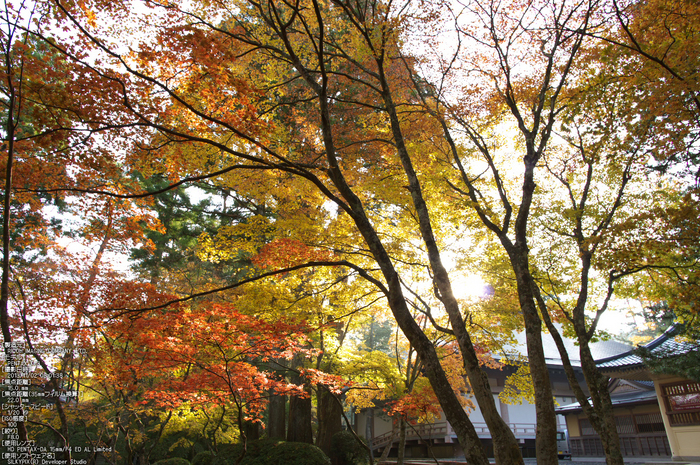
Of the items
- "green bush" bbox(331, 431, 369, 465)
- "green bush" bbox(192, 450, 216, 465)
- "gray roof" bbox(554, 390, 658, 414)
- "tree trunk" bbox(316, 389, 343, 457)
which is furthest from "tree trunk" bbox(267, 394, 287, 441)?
"gray roof" bbox(554, 390, 658, 414)

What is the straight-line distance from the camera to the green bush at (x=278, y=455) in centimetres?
1013

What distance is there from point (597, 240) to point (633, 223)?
69cm

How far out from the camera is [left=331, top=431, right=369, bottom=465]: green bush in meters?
12.5

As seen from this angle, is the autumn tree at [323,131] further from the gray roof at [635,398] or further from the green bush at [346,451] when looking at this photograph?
the gray roof at [635,398]

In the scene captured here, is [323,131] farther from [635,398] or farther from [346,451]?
[635,398]

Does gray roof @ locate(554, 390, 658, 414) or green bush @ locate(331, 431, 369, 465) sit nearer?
green bush @ locate(331, 431, 369, 465)

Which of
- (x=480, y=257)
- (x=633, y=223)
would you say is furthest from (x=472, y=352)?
(x=480, y=257)

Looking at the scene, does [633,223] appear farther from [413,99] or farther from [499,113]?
[413,99]

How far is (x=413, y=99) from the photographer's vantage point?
8.64m

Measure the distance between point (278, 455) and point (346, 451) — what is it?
3275mm

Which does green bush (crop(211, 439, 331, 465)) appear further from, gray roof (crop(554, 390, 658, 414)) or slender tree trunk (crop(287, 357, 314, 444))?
gray roof (crop(554, 390, 658, 414))

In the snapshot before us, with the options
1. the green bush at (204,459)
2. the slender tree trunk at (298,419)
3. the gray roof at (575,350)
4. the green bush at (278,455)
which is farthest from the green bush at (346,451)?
the gray roof at (575,350)

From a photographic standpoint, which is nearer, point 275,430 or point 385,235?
point 385,235

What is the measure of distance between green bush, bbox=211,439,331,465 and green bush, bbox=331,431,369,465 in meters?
2.23
